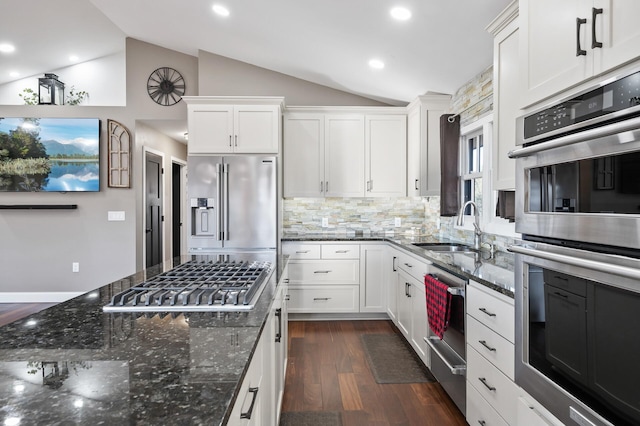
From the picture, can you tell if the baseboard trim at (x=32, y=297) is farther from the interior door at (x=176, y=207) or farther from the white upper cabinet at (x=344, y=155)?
the white upper cabinet at (x=344, y=155)

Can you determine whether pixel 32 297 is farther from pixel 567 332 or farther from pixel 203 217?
pixel 567 332

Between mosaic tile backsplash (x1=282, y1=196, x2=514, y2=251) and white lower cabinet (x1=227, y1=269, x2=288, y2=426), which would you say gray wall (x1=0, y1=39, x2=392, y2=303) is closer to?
mosaic tile backsplash (x1=282, y1=196, x2=514, y2=251)

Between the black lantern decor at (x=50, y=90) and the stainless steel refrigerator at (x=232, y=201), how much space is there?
8.52 ft

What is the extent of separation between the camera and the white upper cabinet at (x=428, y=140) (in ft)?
12.4

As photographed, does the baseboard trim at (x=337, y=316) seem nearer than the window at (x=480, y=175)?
No

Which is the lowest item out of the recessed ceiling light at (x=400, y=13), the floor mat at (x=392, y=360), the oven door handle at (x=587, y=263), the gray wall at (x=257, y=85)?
the floor mat at (x=392, y=360)

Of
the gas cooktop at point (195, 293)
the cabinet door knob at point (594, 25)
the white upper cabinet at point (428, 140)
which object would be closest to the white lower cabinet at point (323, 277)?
the white upper cabinet at point (428, 140)

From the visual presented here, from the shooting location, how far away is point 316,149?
13.7 ft

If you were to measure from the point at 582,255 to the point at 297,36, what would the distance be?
9.86 ft

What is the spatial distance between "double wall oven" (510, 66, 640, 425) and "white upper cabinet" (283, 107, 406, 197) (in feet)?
9.34

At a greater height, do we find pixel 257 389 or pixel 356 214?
pixel 356 214

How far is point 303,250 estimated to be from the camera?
3.87 meters

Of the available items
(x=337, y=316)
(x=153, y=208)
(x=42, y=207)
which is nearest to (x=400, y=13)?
(x=337, y=316)

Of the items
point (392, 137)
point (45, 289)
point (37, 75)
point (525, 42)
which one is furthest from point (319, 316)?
point (37, 75)
